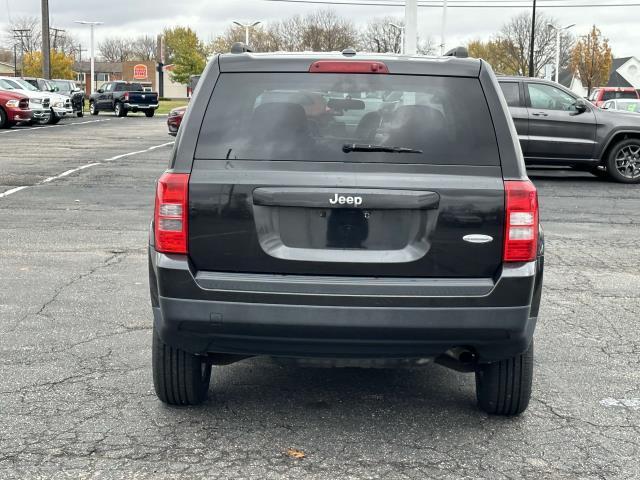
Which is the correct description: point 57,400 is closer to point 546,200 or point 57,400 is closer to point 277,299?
point 277,299

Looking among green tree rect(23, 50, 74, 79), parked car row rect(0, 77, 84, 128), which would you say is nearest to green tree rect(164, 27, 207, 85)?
green tree rect(23, 50, 74, 79)

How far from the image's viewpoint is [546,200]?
1432 centimetres

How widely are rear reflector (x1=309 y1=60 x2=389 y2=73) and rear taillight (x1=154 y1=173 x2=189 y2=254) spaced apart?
777mm

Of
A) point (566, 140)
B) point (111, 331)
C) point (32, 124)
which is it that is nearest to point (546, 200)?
point (566, 140)

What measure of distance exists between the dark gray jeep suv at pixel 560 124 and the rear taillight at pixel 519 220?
12747mm

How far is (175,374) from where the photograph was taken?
4547 millimetres

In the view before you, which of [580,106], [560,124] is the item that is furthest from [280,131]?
[580,106]

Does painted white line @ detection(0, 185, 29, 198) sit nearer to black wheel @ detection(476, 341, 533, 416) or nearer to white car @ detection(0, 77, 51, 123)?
black wheel @ detection(476, 341, 533, 416)

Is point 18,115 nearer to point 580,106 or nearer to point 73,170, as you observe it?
point 73,170

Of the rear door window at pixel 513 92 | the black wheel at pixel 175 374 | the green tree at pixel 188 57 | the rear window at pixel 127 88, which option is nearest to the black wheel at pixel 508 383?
the black wheel at pixel 175 374

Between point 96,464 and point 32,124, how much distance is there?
32618mm

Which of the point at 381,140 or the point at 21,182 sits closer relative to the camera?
the point at 381,140

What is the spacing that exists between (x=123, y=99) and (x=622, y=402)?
147 feet

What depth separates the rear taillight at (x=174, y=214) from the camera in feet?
13.1
